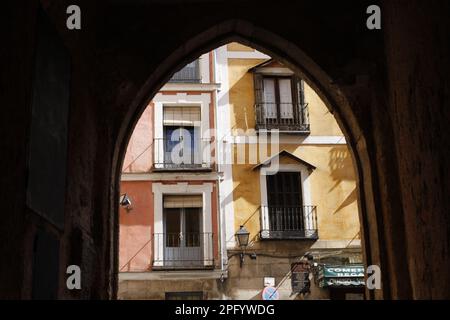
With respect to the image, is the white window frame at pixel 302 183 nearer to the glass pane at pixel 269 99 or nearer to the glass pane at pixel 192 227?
the glass pane at pixel 269 99

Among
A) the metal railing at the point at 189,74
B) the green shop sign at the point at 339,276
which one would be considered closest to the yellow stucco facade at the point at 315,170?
the metal railing at the point at 189,74

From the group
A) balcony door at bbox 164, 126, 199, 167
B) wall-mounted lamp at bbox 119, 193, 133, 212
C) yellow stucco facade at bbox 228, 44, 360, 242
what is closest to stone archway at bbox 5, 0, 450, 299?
wall-mounted lamp at bbox 119, 193, 133, 212

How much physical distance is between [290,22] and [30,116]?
9.05 ft

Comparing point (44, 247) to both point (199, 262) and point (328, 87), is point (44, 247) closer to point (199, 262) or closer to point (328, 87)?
point (328, 87)

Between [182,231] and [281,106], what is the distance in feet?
12.8

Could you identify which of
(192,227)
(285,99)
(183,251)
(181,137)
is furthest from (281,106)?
(183,251)

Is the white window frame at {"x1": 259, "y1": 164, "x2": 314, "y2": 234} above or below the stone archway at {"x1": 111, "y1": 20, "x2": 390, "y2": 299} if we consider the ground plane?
above

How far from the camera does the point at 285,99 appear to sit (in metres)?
16.6

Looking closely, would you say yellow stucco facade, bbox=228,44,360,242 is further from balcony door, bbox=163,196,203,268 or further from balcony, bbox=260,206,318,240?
balcony door, bbox=163,196,203,268

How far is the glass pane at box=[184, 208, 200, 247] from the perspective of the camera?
51.0ft

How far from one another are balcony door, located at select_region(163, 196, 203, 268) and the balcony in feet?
4.96

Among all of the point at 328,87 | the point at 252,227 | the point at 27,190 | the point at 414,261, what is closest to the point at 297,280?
the point at 252,227

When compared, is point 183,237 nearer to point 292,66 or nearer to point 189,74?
point 189,74

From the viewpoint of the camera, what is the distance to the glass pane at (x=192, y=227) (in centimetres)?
1554
